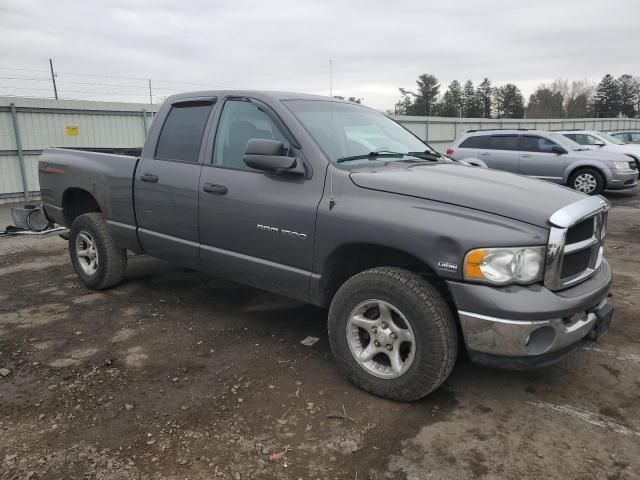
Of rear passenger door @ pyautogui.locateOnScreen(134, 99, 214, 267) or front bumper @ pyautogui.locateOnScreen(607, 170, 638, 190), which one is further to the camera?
front bumper @ pyautogui.locateOnScreen(607, 170, 638, 190)

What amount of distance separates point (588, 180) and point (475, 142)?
110 inches

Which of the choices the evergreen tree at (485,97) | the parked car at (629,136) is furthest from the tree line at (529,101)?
the parked car at (629,136)

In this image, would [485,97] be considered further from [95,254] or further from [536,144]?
[95,254]

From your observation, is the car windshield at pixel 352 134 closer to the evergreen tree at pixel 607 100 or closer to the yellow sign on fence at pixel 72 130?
the yellow sign on fence at pixel 72 130

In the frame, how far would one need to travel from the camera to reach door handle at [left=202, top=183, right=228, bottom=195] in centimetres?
386

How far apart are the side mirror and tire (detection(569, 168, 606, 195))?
34.7ft

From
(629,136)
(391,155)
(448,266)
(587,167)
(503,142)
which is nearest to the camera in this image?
(448,266)

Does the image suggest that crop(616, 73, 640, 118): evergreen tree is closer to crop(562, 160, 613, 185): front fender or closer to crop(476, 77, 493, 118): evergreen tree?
crop(476, 77, 493, 118): evergreen tree

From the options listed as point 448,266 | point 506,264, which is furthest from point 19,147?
point 506,264

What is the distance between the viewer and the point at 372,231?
3062mm

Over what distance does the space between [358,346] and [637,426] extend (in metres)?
1.63

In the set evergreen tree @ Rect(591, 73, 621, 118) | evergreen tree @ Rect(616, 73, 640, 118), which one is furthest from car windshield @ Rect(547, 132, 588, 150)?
evergreen tree @ Rect(616, 73, 640, 118)

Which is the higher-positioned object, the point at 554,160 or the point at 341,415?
the point at 554,160

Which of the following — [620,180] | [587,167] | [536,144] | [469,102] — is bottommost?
[620,180]
